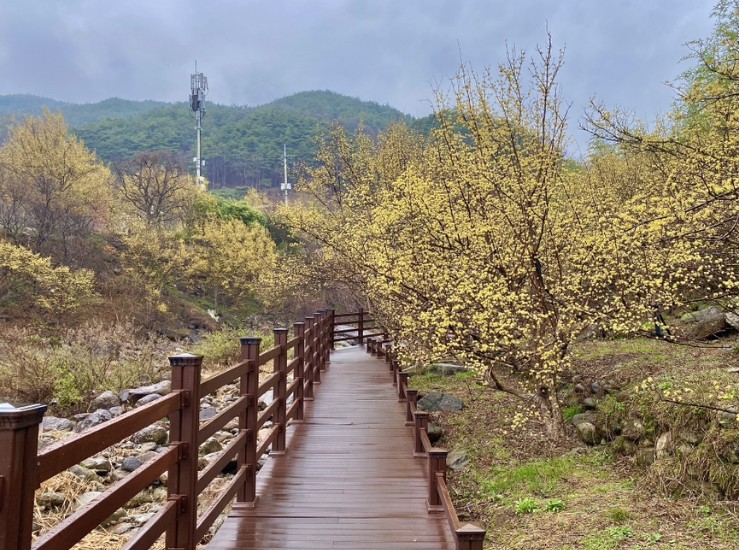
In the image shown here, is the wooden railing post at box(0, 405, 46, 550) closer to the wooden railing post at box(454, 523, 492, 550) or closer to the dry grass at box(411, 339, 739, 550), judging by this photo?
the wooden railing post at box(454, 523, 492, 550)

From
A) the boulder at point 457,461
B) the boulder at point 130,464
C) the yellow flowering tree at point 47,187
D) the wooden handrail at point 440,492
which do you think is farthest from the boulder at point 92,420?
the yellow flowering tree at point 47,187

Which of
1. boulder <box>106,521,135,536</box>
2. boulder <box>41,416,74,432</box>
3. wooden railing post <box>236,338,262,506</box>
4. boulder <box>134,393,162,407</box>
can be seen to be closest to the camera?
wooden railing post <box>236,338,262,506</box>

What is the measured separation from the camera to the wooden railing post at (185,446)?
2.99 metres

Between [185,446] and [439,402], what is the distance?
678cm

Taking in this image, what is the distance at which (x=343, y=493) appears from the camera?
5016mm

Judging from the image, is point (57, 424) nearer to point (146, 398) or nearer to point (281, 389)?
point (146, 398)

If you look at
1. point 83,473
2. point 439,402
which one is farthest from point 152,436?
point 439,402

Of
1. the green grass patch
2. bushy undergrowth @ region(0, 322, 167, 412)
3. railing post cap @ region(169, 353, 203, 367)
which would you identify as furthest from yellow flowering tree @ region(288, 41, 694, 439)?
bushy undergrowth @ region(0, 322, 167, 412)

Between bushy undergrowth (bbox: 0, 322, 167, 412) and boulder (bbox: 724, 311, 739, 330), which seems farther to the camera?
bushy undergrowth (bbox: 0, 322, 167, 412)

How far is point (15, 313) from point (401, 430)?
17926 mm

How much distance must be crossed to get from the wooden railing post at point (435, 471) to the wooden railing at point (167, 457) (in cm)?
147

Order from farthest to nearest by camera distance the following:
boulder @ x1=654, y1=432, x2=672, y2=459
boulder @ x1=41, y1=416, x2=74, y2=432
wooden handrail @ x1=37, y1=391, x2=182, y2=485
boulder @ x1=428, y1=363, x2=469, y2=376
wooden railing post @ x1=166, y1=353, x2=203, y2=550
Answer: boulder @ x1=428, y1=363, x2=469, y2=376
boulder @ x1=41, y1=416, x2=74, y2=432
boulder @ x1=654, y1=432, x2=672, y2=459
wooden railing post @ x1=166, y1=353, x2=203, y2=550
wooden handrail @ x1=37, y1=391, x2=182, y2=485

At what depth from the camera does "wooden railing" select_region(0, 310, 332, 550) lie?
60.3 inches

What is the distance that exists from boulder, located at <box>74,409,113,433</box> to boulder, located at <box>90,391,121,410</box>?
66 centimetres
